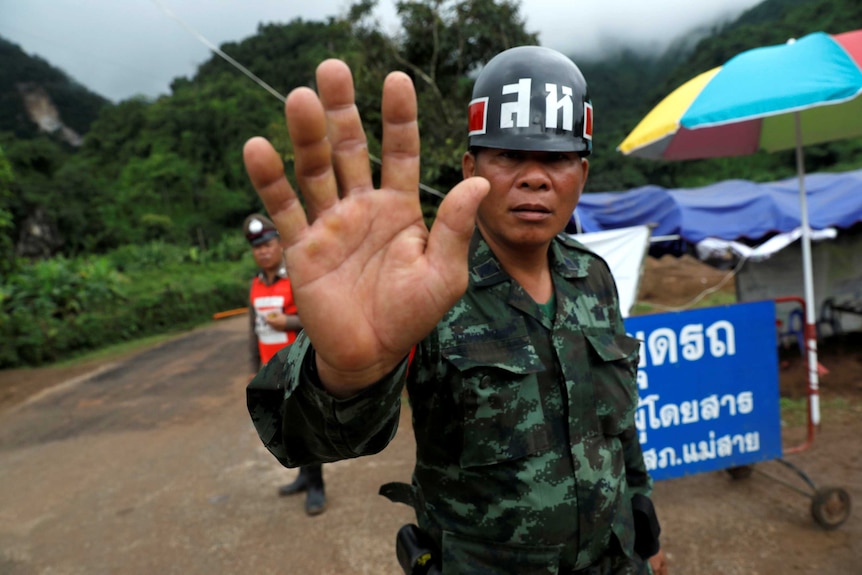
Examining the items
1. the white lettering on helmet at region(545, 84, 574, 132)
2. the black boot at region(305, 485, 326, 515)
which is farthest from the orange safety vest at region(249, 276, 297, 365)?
the white lettering on helmet at region(545, 84, 574, 132)

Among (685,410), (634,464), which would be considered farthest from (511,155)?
(685,410)

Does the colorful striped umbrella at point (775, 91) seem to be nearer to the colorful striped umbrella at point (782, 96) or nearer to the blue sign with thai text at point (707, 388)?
the colorful striped umbrella at point (782, 96)

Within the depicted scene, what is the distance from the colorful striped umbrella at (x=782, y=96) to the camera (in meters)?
2.90

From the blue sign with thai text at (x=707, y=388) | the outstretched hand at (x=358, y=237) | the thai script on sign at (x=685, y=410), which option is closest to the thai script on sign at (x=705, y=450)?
the blue sign with thai text at (x=707, y=388)

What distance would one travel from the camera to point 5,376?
9.14 metres

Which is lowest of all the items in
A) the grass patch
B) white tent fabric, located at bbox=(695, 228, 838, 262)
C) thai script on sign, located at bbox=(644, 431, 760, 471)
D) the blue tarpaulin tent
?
the grass patch

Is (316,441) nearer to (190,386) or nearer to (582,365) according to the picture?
(582,365)

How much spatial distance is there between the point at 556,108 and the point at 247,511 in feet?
11.4

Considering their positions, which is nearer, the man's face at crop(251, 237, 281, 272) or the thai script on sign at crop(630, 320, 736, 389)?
the thai script on sign at crop(630, 320, 736, 389)

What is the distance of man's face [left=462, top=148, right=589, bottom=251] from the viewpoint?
129 centimetres

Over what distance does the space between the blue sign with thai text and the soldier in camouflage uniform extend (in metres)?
1.47

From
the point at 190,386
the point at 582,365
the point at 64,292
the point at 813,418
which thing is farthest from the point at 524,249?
the point at 64,292

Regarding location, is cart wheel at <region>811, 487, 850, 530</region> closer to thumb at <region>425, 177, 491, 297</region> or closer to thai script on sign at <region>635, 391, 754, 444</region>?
thai script on sign at <region>635, 391, 754, 444</region>

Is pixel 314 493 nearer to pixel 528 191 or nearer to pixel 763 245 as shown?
pixel 528 191
